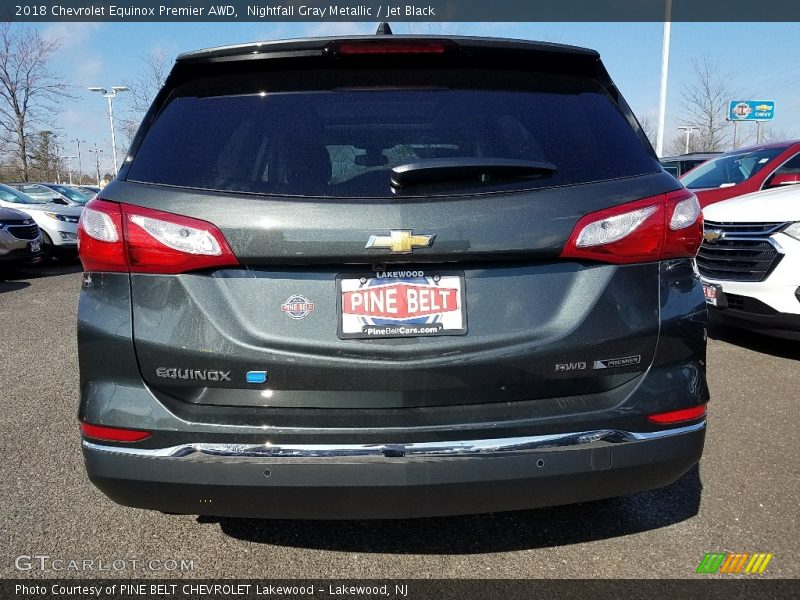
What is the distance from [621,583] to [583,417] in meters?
0.73

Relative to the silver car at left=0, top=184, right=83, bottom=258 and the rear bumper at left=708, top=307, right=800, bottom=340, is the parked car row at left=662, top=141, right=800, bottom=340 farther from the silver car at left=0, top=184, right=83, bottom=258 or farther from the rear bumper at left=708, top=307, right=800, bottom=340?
the silver car at left=0, top=184, right=83, bottom=258

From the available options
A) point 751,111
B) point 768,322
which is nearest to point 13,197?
point 768,322

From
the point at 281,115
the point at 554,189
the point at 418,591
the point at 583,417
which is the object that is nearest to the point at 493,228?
the point at 554,189

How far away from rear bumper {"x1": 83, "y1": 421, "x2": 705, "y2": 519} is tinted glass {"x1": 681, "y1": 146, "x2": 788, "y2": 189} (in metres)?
6.53

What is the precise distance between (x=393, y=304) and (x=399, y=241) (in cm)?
18

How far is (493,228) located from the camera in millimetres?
1625

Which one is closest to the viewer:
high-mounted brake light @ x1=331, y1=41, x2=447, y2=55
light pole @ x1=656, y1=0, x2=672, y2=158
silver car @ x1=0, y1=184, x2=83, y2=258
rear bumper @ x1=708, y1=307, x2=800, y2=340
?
high-mounted brake light @ x1=331, y1=41, x2=447, y2=55

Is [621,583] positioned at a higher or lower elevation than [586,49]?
lower

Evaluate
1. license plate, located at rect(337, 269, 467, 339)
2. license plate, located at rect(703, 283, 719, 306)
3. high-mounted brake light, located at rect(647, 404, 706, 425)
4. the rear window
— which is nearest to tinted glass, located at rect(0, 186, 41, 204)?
the rear window

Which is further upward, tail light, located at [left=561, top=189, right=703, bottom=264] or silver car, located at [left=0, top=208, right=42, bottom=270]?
tail light, located at [left=561, top=189, right=703, bottom=264]

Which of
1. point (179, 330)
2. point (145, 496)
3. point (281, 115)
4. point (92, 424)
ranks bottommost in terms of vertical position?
point (145, 496)

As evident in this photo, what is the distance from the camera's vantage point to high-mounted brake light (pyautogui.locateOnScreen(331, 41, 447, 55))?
1852 millimetres

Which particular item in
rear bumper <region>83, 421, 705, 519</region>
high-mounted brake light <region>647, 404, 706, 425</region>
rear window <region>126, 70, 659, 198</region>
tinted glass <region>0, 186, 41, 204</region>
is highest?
rear window <region>126, 70, 659, 198</region>

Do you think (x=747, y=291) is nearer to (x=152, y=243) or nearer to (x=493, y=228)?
(x=493, y=228)
